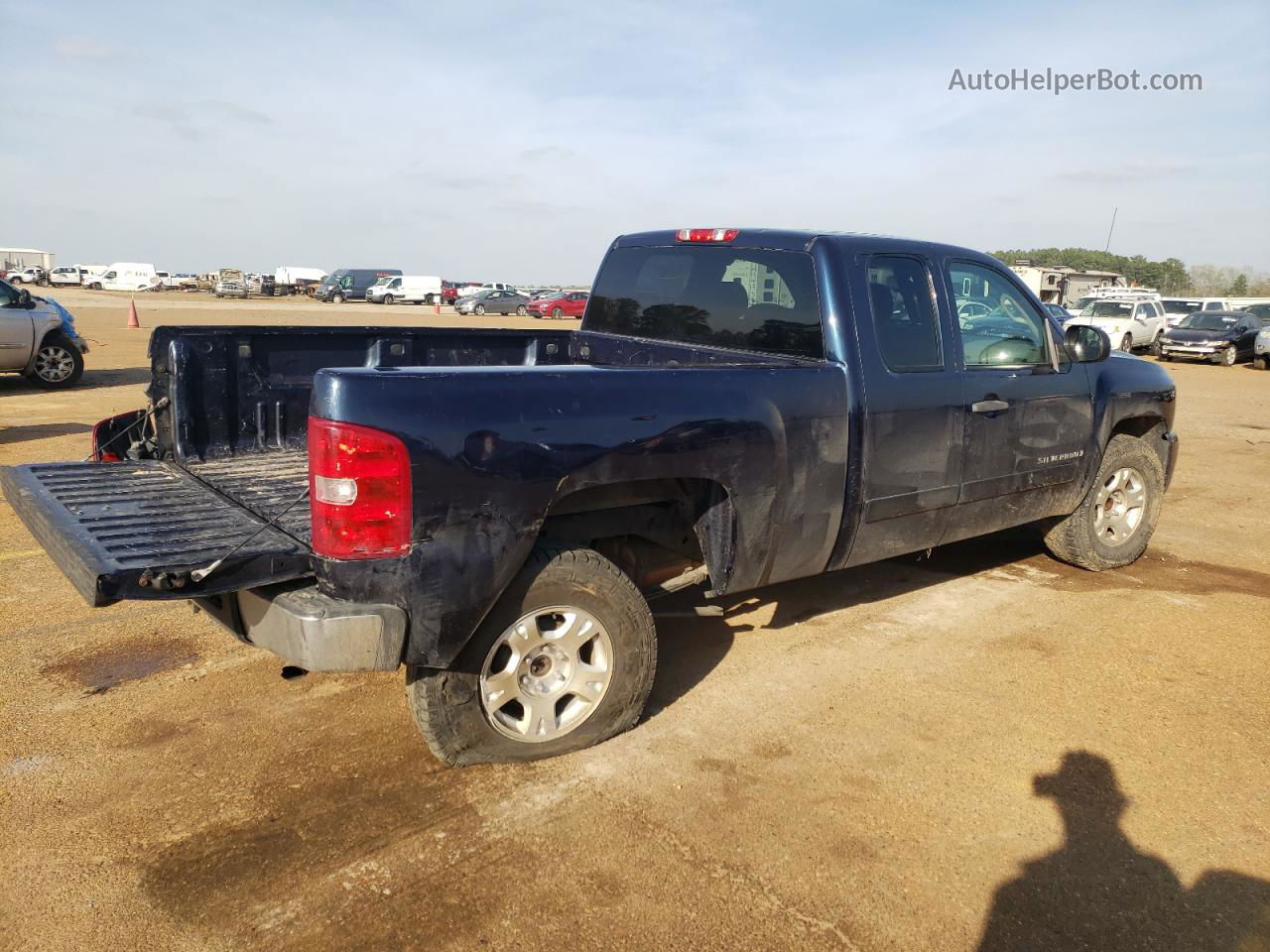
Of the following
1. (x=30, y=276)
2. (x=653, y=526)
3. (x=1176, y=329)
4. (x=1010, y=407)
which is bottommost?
(x=653, y=526)

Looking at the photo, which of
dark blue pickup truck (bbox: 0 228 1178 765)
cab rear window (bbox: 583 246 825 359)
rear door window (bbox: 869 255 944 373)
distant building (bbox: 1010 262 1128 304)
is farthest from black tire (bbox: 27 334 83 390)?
distant building (bbox: 1010 262 1128 304)

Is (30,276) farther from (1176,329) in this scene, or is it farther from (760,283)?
(760,283)

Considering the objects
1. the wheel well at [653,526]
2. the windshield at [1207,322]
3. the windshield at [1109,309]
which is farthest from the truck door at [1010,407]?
the windshield at [1109,309]

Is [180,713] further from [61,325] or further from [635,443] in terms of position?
[61,325]

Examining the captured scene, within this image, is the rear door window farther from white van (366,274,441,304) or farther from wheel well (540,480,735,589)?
white van (366,274,441,304)

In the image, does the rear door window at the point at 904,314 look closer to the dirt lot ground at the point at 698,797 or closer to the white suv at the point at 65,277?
the dirt lot ground at the point at 698,797

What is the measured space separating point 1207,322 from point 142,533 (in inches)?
1208

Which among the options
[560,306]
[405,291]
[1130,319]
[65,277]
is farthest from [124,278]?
[1130,319]

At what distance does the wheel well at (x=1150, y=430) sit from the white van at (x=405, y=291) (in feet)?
171

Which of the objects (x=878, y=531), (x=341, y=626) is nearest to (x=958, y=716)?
(x=878, y=531)

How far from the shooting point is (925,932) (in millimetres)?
2566

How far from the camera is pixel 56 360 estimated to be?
1325cm

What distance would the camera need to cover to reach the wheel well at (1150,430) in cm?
593

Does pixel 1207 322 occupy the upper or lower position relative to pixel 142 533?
upper
